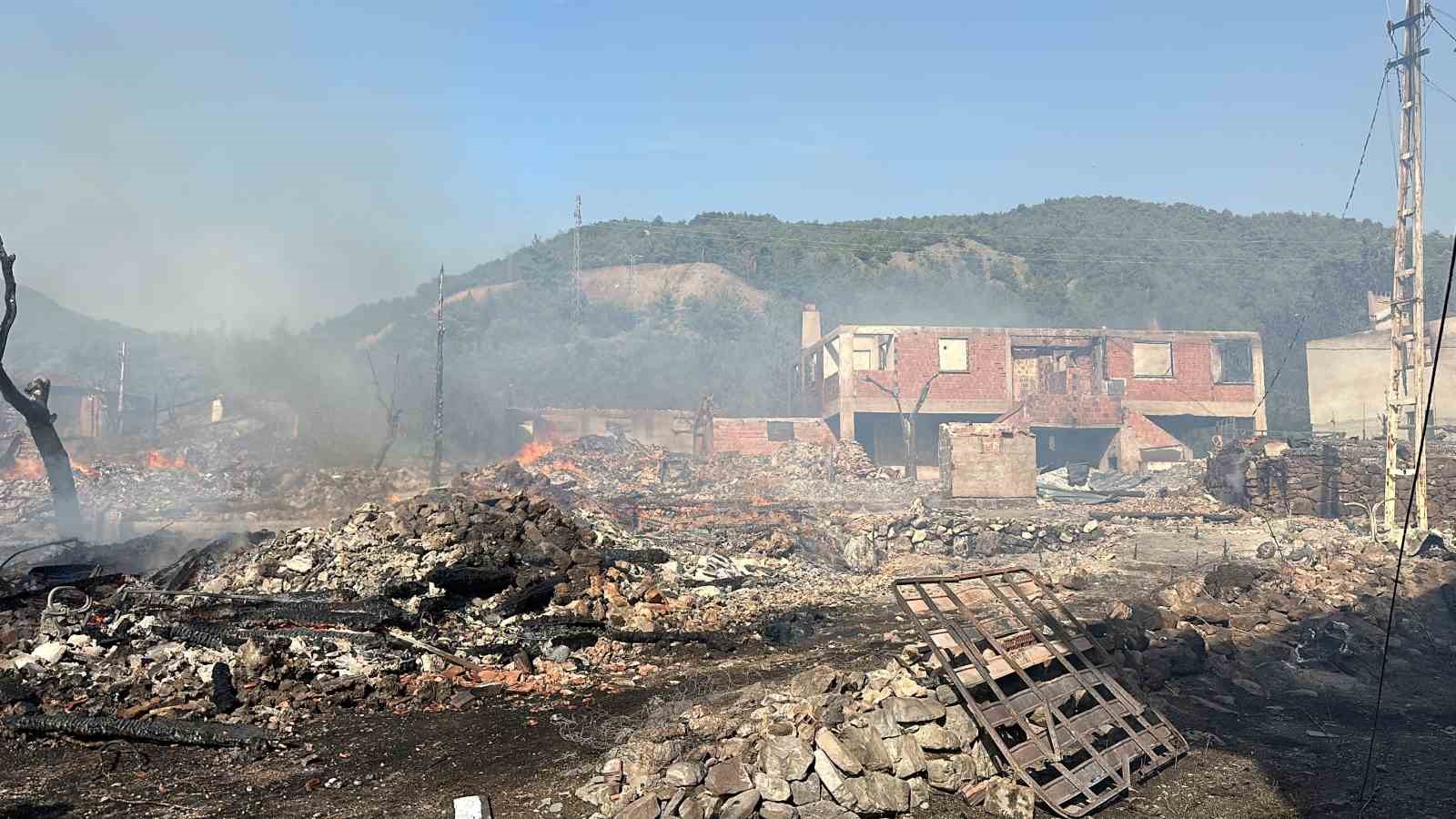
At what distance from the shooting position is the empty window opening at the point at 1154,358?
39.5 m

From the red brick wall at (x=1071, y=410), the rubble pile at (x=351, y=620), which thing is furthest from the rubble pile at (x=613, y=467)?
the red brick wall at (x=1071, y=410)

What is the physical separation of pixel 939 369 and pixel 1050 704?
33399 millimetres

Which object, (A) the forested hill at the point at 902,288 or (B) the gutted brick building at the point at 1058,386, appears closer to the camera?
(B) the gutted brick building at the point at 1058,386

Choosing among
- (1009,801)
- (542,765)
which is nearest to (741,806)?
(1009,801)

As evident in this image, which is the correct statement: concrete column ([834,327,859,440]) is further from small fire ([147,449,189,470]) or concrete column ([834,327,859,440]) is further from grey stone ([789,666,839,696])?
grey stone ([789,666,839,696])

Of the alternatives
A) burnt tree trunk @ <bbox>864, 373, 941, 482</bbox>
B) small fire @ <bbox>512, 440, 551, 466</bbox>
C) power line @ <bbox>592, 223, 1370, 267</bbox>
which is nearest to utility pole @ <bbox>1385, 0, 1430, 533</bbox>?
burnt tree trunk @ <bbox>864, 373, 941, 482</bbox>

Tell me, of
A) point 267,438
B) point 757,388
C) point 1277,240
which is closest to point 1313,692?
point 267,438

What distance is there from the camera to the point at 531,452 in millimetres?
36219

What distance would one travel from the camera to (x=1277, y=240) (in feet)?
246

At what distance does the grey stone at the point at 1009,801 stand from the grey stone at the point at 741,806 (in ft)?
4.76

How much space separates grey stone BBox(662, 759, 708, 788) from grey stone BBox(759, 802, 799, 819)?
0.42 metres

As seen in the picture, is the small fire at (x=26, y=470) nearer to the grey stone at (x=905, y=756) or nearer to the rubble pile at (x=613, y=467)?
the rubble pile at (x=613, y=467)

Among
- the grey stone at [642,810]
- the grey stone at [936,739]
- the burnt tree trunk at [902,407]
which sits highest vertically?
the burnt tree trunk at [902,407]

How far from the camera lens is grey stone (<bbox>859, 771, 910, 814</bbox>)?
524 cm
